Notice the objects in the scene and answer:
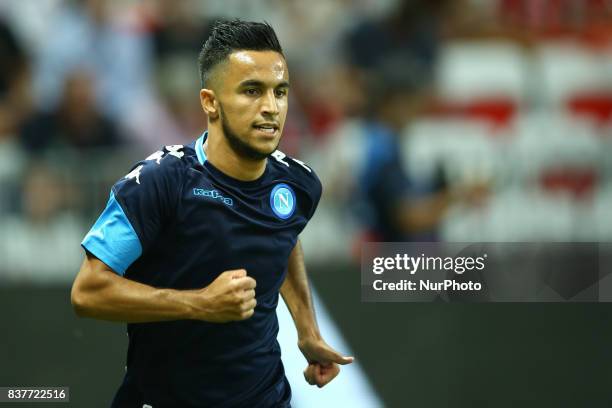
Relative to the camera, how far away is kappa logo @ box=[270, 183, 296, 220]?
3.58m

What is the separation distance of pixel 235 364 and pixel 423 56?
3606 mm

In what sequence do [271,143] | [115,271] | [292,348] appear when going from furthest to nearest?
[292,348] → [271,143] → [115,271]

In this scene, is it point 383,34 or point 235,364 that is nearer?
point 235,364

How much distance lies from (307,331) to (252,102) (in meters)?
0.97

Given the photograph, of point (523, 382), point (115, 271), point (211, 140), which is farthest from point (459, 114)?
point (115, 271)

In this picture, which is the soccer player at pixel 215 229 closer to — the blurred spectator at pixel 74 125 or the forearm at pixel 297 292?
the forearm at pixel 297 292

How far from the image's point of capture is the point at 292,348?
5902 millimetres

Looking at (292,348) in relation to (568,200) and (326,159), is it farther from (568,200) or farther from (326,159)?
(568,200)

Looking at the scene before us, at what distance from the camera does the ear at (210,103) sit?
3.45 m

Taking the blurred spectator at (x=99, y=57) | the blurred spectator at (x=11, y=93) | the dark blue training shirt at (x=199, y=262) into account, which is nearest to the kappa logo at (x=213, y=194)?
the dark blue training shirt at (x=199, y=262)

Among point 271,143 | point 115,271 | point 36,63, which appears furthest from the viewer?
point 36,63

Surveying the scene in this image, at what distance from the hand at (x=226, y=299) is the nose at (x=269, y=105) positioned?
1.96 ft
